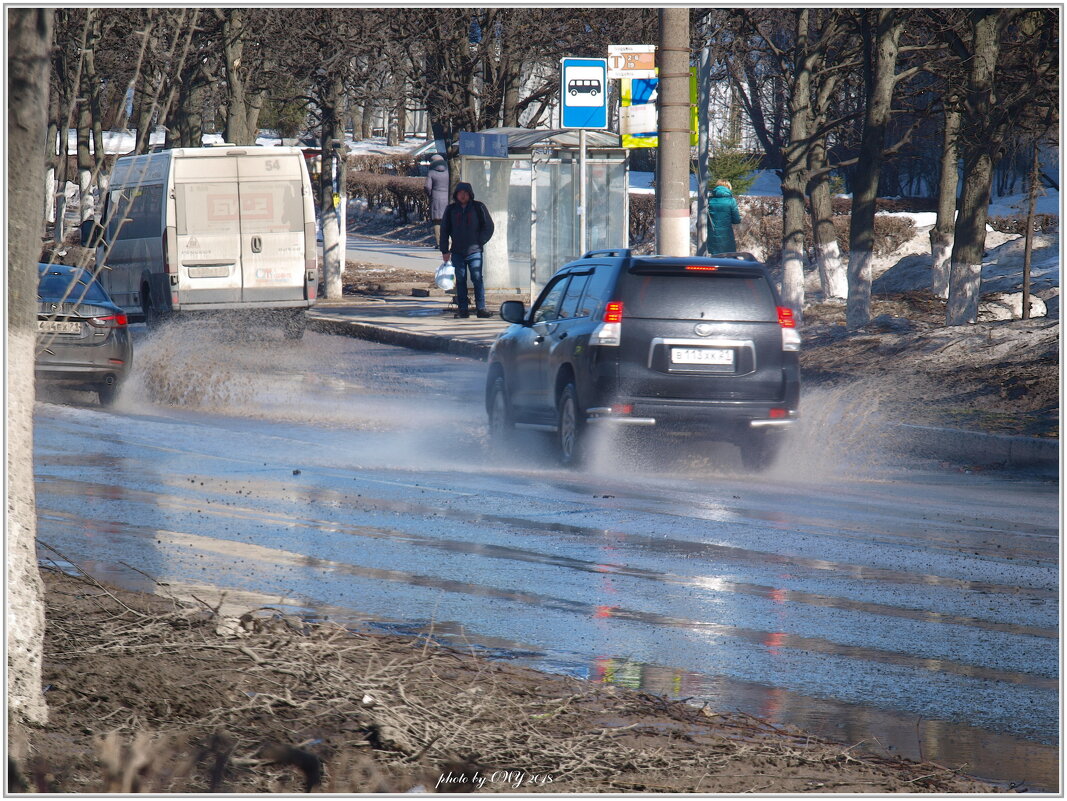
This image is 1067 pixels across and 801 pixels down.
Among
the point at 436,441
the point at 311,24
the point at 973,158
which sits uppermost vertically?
the point at 311,24

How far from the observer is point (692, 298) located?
11.9 m

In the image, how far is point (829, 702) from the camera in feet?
18.4

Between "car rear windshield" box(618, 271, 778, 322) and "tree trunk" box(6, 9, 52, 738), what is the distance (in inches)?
297

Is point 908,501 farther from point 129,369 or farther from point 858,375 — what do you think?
point 129,369

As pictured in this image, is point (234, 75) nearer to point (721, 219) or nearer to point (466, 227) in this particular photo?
point (466, 227)

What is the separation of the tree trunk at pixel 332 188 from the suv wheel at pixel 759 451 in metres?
18.3

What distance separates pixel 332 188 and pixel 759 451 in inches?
758

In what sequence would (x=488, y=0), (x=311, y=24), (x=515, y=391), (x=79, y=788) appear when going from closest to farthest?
(x=79, y=788) < (x=488, y=0) < (x=515, y=391) < (x=311, y=24)

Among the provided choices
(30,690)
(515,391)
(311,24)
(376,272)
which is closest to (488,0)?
(515,391)

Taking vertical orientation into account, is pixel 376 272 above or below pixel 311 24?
below

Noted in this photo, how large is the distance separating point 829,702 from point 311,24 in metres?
28.6

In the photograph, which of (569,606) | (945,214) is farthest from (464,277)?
(569,606)

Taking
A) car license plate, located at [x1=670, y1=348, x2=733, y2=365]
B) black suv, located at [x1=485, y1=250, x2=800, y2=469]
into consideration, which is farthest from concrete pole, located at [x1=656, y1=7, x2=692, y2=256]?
car license plate, located at [x1=670, y1=348, x2=733, y2=365]

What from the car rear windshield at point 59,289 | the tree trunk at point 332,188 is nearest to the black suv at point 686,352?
the car rear windshield at point 59,289
